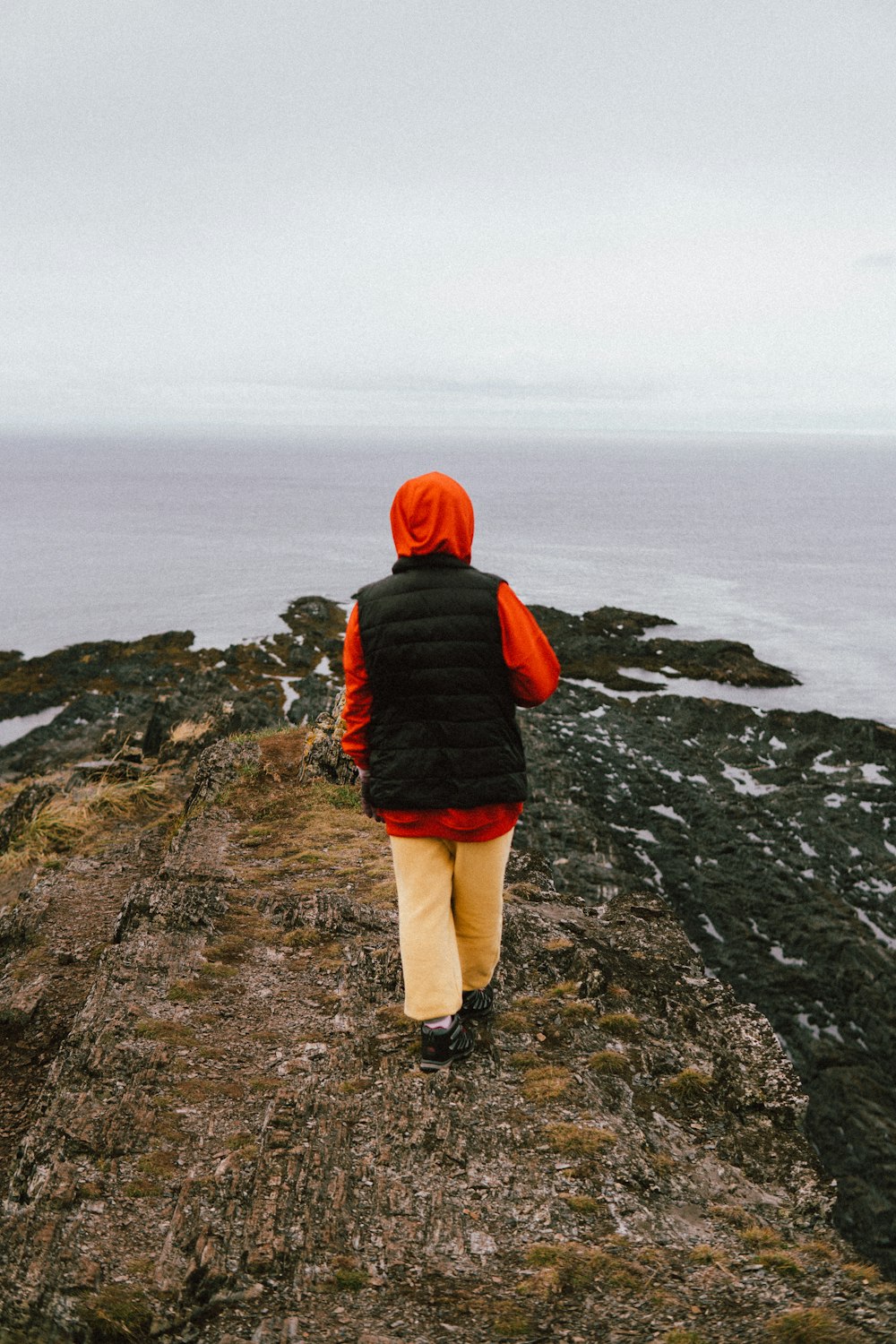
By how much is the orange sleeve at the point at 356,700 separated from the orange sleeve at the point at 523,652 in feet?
2.47

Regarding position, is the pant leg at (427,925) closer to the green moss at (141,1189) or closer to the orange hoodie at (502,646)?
the orange hoodie at (502,646)

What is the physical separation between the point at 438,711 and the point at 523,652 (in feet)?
1.73

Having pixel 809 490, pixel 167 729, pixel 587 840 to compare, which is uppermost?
pixel 809 490

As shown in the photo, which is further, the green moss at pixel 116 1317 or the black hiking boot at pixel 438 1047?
the black hiking boot at pixel 438 1047

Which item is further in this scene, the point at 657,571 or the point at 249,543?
the point at 249,543

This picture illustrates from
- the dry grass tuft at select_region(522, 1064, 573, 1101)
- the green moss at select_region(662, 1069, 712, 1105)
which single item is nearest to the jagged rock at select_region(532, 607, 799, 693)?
the green moss at select_region(662, 1069, 712, 1105)

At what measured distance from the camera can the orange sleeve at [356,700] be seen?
4.10 meters

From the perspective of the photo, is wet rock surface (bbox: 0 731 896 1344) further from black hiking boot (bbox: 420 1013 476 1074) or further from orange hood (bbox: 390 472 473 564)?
orange hood (bbox: 390 472 473 564)

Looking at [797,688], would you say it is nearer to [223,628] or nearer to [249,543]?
[223,628]

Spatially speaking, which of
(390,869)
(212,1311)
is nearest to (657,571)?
(390,869)

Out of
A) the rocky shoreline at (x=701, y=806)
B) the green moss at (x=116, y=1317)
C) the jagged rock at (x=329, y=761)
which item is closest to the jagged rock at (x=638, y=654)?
the rocky shoreline at (x=701, y=806)

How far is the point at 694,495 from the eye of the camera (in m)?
122

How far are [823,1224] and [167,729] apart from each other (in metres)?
16.1

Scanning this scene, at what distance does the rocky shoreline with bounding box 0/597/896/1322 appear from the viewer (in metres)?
10.1
